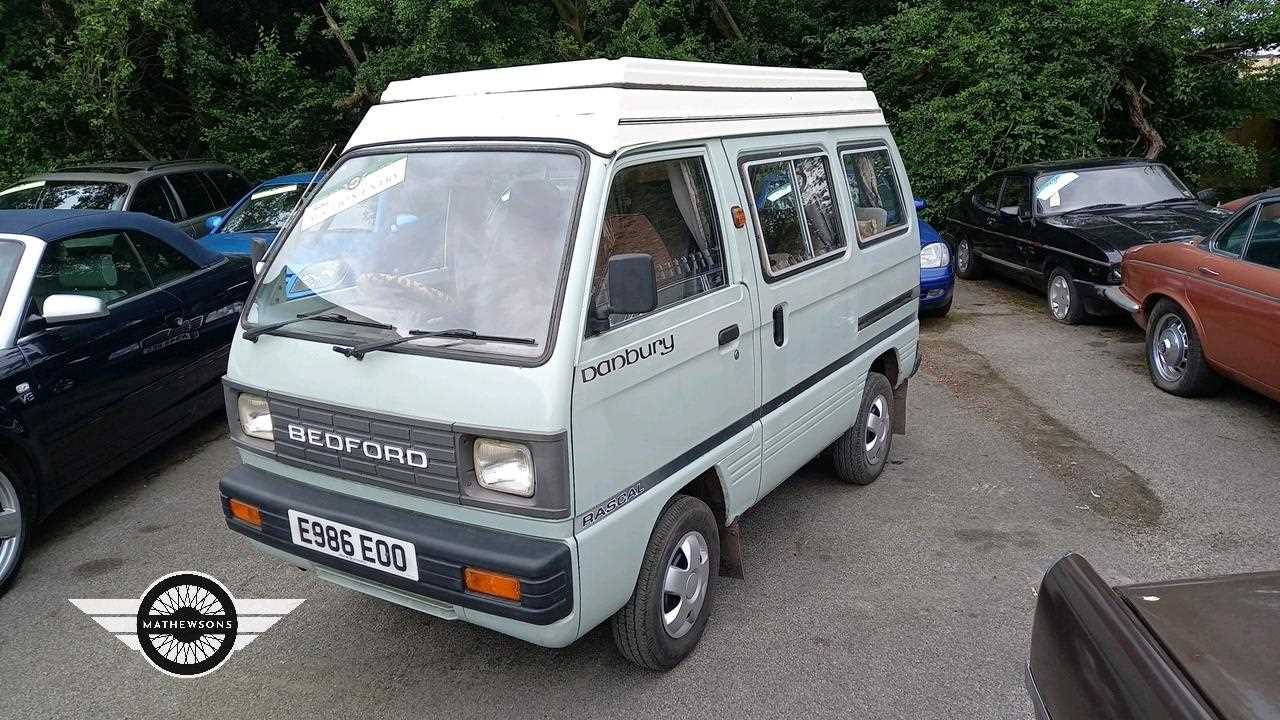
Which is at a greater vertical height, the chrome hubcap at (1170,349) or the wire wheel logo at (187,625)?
the chrome hubcap at (1170,349)

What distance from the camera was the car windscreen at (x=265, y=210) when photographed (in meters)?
8.66

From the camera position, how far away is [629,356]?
3.01m

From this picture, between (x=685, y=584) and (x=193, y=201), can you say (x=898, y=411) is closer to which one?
(x=685, y=584)

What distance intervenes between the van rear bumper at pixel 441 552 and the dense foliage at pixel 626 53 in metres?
8.84

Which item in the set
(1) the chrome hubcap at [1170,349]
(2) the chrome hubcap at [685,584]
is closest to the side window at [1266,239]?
(1) the chrome hubcap at [1170,349]

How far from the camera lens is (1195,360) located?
630 cm

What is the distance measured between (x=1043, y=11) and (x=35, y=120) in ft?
46.2

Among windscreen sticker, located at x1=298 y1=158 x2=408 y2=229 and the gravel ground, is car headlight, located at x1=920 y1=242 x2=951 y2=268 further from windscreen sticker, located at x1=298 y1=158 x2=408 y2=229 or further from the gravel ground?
windscreen sticker, located at x1=298 y1=158 x2=408 y2=229

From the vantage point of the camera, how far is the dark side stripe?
9.63 ft

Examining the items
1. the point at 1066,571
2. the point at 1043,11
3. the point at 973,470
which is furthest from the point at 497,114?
the point at 1043,11

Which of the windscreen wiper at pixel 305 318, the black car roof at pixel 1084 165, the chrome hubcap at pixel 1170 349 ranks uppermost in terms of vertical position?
the windscreen wiper at pixel 305 318

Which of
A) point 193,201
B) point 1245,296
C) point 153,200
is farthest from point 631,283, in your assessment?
point 193,201

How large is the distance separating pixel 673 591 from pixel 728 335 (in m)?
1.01

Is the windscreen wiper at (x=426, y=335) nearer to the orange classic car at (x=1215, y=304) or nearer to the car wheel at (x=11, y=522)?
the car wheel at (x=11, y=522)
